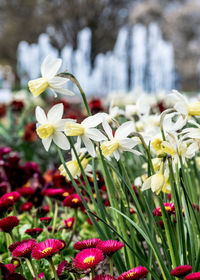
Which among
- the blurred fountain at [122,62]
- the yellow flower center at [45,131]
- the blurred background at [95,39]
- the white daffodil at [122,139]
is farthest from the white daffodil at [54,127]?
the blurred background at [95,39]

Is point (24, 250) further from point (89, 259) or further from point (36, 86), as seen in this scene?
point (36, 86)

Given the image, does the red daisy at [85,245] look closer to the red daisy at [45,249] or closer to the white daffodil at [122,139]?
the red daisy at [45,249]

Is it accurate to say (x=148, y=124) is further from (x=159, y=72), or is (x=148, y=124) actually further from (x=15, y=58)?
(x=15, y=58)

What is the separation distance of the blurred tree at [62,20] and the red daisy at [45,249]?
54.8ft

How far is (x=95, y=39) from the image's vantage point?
Answer: 56.2 ft

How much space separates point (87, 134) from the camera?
890 millimetres

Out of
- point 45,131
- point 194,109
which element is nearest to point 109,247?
point 45,131

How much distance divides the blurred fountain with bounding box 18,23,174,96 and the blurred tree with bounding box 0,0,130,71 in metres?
0.43

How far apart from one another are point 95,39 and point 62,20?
191 centimetres

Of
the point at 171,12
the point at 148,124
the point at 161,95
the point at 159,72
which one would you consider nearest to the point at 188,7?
the point at 171,12

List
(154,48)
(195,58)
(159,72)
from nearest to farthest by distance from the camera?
(159,72)
(154,48)
(195,58)

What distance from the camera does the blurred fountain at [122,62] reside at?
13.7m

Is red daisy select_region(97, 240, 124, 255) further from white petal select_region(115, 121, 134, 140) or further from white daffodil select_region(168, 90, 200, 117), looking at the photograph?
white daffodil select_region(168, 90, 200, 117)

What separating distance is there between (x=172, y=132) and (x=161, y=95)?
2.99 m
